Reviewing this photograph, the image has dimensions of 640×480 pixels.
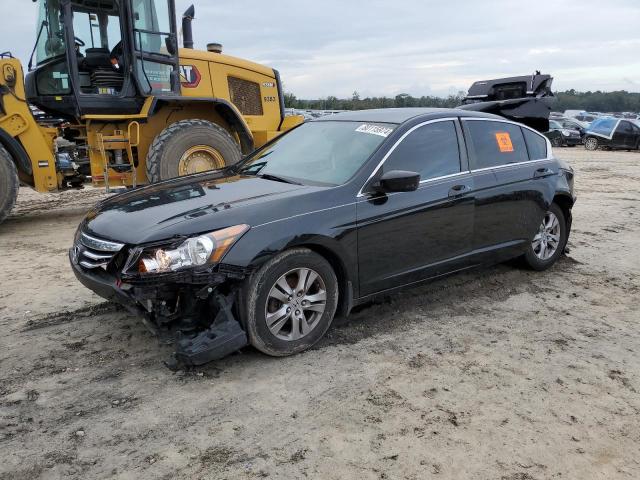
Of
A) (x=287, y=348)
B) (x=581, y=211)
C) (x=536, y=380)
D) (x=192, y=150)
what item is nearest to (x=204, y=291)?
(x=287, y=348)

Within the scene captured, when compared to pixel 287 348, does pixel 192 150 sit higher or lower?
higher

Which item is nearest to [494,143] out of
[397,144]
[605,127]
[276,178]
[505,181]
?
[505,181]

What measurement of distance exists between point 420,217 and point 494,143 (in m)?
1.31

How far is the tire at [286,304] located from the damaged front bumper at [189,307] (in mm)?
96

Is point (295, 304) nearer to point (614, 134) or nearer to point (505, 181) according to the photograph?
point (505, 181)

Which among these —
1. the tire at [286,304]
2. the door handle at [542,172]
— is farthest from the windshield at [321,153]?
the door handle at [542,172]

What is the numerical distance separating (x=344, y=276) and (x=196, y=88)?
19.6ft

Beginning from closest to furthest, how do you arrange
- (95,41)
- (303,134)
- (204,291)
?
(204,291) < (303,134) < (95,41)

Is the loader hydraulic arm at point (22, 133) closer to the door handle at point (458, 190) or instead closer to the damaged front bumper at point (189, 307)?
the damaged front bumper at point (189, 307)

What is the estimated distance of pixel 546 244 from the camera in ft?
18.4

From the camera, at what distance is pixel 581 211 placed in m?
9.30

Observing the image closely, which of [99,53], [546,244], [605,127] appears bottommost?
[546,244]

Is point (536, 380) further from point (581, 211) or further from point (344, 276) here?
point (581, 211)

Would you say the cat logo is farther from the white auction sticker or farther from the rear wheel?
the rear wheel
